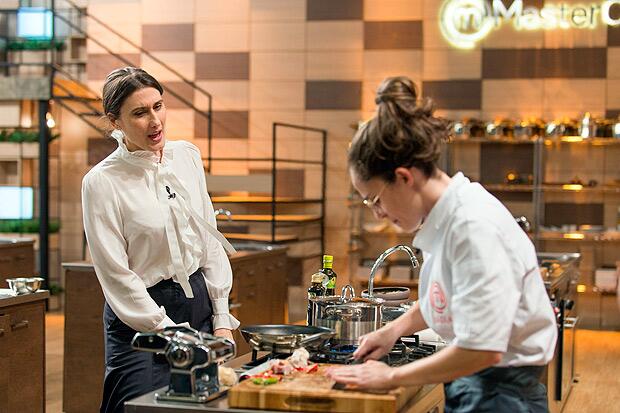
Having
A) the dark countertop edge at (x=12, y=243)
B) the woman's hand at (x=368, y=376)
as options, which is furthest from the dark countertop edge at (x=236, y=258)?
the woman's hand at (x=368, y=376)

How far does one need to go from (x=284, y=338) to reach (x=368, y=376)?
0.51m

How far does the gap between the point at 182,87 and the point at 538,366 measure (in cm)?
857

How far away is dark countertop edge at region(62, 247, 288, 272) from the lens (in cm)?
537

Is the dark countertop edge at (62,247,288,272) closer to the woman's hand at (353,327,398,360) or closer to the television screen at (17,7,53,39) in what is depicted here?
the woman's hand at (353,327,398,360)

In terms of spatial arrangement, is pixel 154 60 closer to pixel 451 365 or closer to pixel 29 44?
pixel 29 44

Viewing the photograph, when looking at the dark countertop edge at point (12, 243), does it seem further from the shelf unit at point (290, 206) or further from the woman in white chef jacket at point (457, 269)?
the woman in white chef jacket at point (457, 269)

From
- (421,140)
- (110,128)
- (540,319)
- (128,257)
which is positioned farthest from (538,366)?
(110,128)

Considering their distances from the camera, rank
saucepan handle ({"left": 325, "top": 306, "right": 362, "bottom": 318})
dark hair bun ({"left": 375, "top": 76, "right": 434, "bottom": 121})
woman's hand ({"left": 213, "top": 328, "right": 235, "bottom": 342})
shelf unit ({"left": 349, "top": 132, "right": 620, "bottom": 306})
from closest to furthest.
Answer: dark hair bun ({"left": 375, "top": 76, "right": 434, "bottom": 121}) → saucepan handle ({"left": 325, "top": 306, "right": 362, "bottom": 318}) → woman's hand ({"left": 213, "top": 328, "right": 235, "bottom": 342}) → shelf unit ({"left": 349, "top": 132, "right": 620, "bottom": 306})

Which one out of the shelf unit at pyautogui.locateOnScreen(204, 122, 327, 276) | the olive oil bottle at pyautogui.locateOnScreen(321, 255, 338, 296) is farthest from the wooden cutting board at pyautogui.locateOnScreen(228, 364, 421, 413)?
the shelf unit at pyautogui.locateOnScreen(204, 122, 327, 276)

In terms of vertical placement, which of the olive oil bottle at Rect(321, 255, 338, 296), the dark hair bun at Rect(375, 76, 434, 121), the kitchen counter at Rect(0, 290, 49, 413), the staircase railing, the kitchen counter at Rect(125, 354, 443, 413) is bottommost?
the kitchen counter at Rect(0, 290, 49, 413)

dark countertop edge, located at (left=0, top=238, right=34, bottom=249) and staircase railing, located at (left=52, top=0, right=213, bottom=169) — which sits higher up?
staircase railing, located at (left=52, top=0, right=213, bottom=169)

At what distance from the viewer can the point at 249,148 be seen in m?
10.1

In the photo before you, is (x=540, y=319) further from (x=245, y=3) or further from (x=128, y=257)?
(x=245, y=3)

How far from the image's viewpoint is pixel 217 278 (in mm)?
3090
